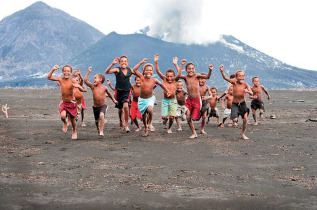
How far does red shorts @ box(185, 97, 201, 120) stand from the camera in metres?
9.97

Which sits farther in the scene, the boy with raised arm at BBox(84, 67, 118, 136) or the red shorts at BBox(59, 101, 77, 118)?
A: the boy with raised arm at BBox(84, 67, 118, 136)

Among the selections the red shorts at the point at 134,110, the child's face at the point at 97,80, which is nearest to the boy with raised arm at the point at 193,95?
the red shorts at the point at 134,110

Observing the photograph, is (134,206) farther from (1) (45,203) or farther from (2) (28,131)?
(2) (28,131)

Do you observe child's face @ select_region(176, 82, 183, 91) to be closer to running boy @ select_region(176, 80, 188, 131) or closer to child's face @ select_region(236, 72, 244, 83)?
running boy @ select_region(176, 80, 188, 131)

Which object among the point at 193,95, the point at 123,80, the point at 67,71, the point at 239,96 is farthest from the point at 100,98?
the point at 239,96

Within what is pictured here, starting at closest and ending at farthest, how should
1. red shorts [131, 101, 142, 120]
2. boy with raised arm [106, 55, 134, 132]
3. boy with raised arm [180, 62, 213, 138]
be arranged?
boy with raised arm [180, 62, 213, 138]
boy with raised arm [106, 55, 134, 132]
red shorts [131, 101, 142, 120]

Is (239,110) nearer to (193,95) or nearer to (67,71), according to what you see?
(193,95)

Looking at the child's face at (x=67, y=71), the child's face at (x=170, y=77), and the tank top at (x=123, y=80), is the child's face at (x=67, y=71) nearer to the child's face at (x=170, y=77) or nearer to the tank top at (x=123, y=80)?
the tank top at (x=123, y=80)

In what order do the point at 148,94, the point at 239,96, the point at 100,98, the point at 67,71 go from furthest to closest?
1. the point at 148,94
2. the point at 239,96
3. the point at 100,98
4. the point at 67,71

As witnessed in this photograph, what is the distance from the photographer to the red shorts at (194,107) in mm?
9969

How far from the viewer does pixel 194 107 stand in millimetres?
10016

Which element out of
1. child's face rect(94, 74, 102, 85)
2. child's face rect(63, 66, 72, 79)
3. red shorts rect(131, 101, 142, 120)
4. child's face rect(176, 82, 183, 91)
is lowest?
red shorts rect(131, 101, 142, 120)

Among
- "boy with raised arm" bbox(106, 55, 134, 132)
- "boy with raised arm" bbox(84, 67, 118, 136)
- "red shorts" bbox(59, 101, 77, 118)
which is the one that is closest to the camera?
"red shorts" bbox(59, 101, 77, 118)

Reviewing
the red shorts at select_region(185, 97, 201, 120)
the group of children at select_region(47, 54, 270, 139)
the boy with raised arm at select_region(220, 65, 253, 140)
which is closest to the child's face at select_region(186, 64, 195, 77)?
the group of children at select_region(47, 54, 270, 139)
